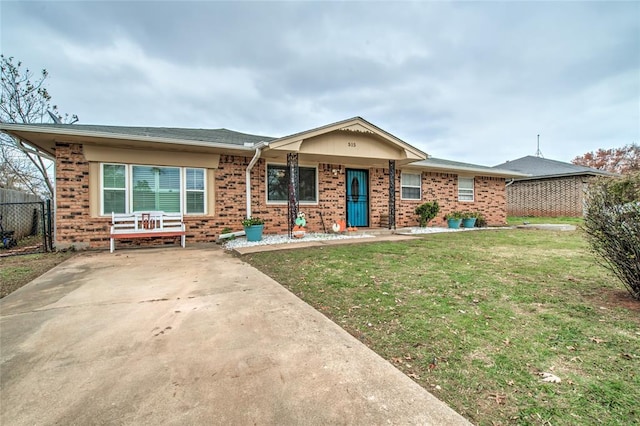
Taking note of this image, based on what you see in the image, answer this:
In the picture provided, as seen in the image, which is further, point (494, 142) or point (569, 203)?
point (494, 142)

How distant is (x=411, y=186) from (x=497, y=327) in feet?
32.8

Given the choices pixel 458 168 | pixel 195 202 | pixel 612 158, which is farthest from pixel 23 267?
pixel 612 158

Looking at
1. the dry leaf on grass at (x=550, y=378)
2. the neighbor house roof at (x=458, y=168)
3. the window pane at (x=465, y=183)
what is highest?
the neighbor house roof at (x=458, y=168)

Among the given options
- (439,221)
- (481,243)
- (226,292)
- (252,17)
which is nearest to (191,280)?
(226,292)

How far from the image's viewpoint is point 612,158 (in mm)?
32844

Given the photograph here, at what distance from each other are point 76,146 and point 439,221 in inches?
505

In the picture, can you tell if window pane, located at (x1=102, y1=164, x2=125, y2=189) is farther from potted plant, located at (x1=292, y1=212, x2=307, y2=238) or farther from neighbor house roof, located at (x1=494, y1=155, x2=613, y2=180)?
neighbor house roof, located at (x1=494, y1=155, x2=613, y2=180)

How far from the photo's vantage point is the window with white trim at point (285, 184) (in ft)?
31.7

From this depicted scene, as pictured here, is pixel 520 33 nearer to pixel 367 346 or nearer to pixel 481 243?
pixel 481 243

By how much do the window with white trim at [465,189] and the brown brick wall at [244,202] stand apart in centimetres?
29

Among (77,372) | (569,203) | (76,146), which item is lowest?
(77,372)

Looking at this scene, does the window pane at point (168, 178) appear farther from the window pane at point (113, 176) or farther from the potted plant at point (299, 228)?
the potted plant at point (299, 228)

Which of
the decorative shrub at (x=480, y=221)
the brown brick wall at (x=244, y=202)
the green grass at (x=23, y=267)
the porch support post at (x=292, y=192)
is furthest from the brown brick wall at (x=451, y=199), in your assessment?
the green grass at (x=23, y=267)

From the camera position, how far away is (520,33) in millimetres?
10078
